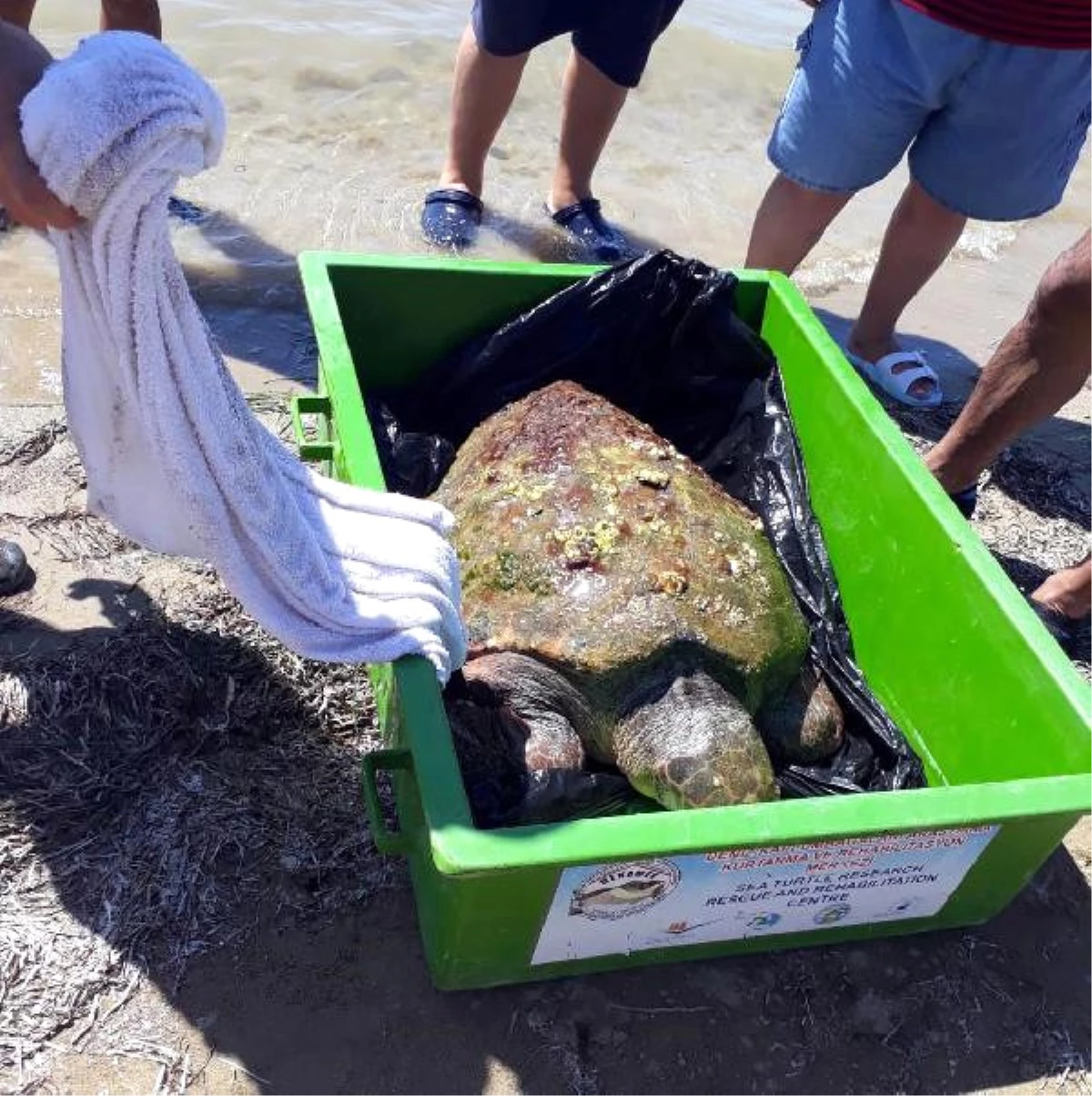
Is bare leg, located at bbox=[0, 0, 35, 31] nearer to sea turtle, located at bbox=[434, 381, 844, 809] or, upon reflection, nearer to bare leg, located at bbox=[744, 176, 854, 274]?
sea turtle, located at bbox=[434, 381, 844, 809]

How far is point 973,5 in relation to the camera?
275 cm

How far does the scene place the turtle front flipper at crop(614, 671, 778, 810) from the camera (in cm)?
193

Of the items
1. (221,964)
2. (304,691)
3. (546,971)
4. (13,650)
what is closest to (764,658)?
(546,971)

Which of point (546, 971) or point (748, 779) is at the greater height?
point (748, 779)

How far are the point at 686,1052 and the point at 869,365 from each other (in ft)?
8.49

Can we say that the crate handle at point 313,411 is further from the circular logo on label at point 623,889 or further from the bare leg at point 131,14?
the bare leg at point 131,14

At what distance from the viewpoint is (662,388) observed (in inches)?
117

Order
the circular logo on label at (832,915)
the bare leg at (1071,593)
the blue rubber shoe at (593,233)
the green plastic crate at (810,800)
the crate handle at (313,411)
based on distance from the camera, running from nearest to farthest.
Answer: the green plastic crate at (810,800) → the circular logo on label at (832,915) → the crate handle at (313,411) → the bare leg at (1071,593) → the blue rubber shoe at (593,233)

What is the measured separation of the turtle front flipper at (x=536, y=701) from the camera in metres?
2.05

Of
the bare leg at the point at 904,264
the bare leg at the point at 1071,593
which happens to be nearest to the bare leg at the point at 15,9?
the bare leg at the point at 904,264

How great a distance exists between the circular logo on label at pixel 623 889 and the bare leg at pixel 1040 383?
1.63 metres

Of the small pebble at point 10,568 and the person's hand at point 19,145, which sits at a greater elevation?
the person's hand at point 19,145

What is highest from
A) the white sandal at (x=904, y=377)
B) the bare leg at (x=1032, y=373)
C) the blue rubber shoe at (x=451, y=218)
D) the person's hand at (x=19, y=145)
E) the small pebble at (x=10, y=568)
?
the person's hand at (x=19, y=145)

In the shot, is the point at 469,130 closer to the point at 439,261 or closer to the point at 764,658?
the point at 439,261
